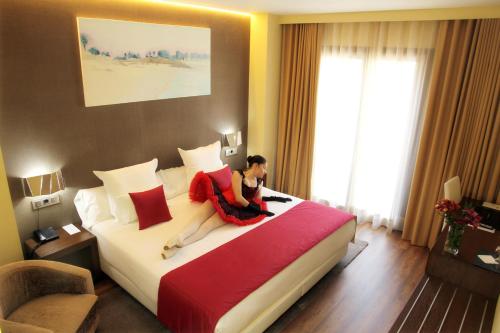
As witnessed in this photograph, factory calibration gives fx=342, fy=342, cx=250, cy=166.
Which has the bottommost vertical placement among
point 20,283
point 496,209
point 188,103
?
point 20,283

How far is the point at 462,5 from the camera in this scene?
329cm

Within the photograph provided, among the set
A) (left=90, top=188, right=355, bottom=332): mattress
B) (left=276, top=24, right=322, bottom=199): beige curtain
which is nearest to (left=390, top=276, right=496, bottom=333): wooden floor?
(left=90, top=188, right=355, bottom=332): mattress

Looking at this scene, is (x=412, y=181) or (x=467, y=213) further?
(x=412, y=181)

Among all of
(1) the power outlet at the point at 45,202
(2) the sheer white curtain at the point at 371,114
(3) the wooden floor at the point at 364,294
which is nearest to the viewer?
(3) the wooden floor at the point at 364,294

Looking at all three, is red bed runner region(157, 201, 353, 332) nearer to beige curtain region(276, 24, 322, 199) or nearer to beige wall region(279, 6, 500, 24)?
beige curtain region(276, 24, 322, 199)

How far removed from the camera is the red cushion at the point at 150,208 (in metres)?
3.28

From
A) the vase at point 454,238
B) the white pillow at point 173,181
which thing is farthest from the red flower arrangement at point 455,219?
the white pillow at point 173,181

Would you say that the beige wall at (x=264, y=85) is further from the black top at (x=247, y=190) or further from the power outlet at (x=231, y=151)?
the black top at (x=247, y=190)

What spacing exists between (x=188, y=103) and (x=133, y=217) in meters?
1.58

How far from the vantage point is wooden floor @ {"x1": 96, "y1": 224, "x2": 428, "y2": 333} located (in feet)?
9.61

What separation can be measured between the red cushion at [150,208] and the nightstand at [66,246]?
0.46m

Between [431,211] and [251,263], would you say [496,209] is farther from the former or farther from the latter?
[251,263]

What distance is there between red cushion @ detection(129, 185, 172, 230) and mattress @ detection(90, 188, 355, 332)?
65mm

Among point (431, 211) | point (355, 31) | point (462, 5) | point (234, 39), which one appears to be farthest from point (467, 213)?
point (234, 39)
